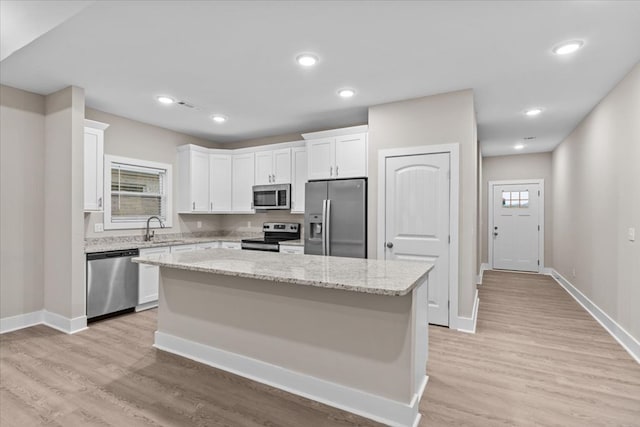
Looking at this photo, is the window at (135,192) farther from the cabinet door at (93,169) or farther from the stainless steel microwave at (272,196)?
the stainless steel microwave at (272,196)

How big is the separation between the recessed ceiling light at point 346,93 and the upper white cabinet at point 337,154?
1.95 feet

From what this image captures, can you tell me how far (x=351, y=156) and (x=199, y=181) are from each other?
8.67 ft

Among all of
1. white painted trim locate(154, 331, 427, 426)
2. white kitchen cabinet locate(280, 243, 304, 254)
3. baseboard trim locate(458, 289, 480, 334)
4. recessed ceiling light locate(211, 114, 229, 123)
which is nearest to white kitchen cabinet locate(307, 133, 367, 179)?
white kitchen cabinet locate(280, 243, 304, 254)

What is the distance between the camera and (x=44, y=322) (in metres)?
3.79

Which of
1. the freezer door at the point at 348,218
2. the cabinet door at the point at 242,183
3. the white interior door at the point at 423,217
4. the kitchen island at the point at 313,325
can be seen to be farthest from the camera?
the cabinet door at the point at 242,183

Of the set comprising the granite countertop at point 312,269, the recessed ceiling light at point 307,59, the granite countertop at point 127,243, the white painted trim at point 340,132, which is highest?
the recessed ceiling light at point 307,59

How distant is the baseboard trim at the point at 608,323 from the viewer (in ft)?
9.75

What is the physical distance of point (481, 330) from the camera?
3623mm

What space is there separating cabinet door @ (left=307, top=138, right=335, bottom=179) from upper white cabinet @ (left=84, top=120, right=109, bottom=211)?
2627 mm

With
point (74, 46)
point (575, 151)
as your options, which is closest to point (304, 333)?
point (74, 46)

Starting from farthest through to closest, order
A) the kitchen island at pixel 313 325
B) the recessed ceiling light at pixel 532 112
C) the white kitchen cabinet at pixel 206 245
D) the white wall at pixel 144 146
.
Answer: the white kitchen cabinet at pixel 206 245 < the white wall at pixel 144 146 < the recessed ceiling light at pixel 532 112 < the kitchen island at pixel 313 325

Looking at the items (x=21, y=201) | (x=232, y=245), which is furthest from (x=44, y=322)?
(x=232, y=245)

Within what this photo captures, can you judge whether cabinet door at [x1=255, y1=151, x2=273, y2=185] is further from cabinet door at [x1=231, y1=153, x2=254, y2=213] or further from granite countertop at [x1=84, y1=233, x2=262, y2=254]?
granite countertop at [x1=84, y1=233, x2=262, y2=254]

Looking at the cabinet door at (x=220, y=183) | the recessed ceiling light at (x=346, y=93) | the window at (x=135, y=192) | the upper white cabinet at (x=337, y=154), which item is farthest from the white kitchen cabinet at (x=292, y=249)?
the recessed ceiling light at (x=346, y=93)
